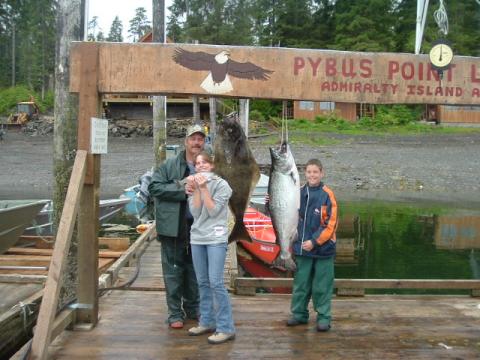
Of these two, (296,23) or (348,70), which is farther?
(296,23)

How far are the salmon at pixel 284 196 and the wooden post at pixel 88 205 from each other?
1466mm

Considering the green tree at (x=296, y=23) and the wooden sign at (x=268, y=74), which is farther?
the green tree at (x=296, y=23)

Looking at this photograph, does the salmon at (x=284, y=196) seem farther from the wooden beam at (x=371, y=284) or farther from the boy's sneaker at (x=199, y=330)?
the wooden beam at (x=371, y=284)

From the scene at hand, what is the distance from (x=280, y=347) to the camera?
14.7 feet

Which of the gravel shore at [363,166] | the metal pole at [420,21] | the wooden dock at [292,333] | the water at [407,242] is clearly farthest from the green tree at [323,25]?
the wooden dock at [292,333]

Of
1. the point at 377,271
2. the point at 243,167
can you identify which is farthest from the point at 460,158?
the point at 243,167

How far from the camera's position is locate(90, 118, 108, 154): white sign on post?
4.68 meters

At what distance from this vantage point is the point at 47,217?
12.4 metres

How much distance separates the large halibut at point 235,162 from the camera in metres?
4.76

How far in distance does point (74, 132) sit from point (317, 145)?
93.0 feet

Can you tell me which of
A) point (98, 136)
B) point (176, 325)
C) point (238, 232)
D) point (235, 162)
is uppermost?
point (98, 136)

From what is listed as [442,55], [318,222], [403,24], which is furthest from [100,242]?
[403,24]

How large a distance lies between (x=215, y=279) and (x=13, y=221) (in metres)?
5.85

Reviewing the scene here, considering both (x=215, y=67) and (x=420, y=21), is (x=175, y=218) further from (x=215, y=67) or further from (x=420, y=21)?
(x=420, y=21)
